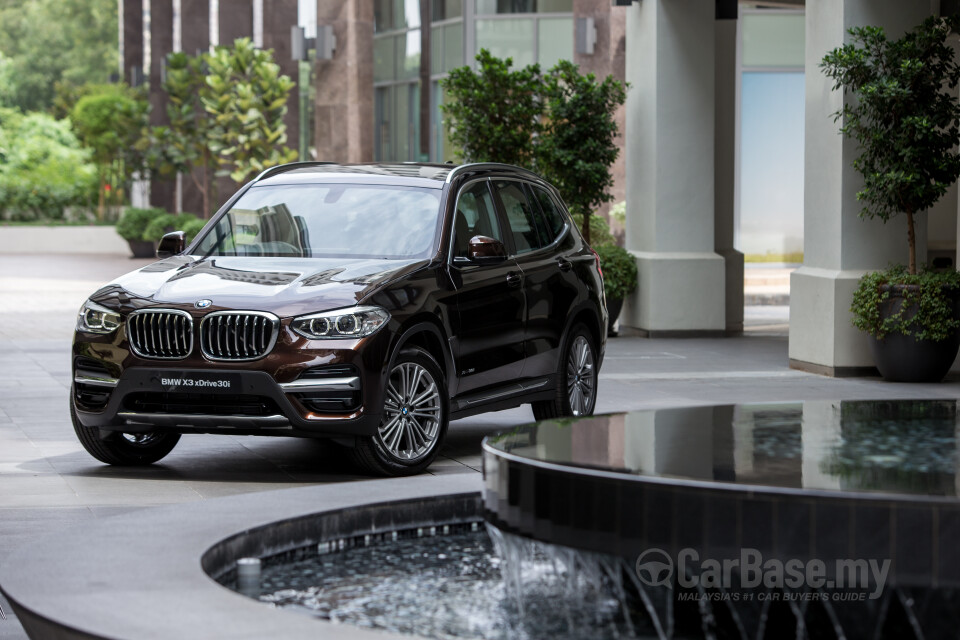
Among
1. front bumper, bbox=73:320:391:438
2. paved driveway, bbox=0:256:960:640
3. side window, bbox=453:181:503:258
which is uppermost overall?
side window, bbox=453:181:503:258

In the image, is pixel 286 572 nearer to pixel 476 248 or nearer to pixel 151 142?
pixel 476 248

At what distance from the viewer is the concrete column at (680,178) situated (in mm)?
19547

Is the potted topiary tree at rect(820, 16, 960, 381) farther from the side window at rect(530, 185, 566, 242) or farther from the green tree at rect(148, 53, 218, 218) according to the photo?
the green tree at rect(148, 53, 218, 218)

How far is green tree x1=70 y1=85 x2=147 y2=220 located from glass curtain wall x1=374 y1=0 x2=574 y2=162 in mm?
13374

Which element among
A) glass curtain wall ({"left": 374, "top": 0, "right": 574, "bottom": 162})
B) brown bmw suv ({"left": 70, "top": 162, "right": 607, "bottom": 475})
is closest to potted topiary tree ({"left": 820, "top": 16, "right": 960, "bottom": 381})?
brown bmw suv ({"left": 70, "top": 162, "right": 607, "bottom": 475})

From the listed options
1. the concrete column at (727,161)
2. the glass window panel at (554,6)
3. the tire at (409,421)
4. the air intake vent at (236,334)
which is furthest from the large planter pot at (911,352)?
the glass window panel at (554,6)

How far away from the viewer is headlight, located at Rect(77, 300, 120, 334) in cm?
920

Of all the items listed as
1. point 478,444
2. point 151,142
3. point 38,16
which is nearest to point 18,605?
point 478,444

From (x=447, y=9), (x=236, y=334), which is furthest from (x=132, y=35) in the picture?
(x=236, y=334)

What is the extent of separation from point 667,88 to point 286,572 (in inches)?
569

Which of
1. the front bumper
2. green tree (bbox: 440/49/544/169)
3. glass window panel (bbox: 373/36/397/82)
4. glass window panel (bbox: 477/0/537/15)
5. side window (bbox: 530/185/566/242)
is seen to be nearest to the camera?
the front bumper

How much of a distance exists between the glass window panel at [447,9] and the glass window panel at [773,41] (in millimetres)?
6184

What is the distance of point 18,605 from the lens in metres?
4.86

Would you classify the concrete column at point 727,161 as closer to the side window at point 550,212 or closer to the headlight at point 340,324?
the side window at point 550,212
